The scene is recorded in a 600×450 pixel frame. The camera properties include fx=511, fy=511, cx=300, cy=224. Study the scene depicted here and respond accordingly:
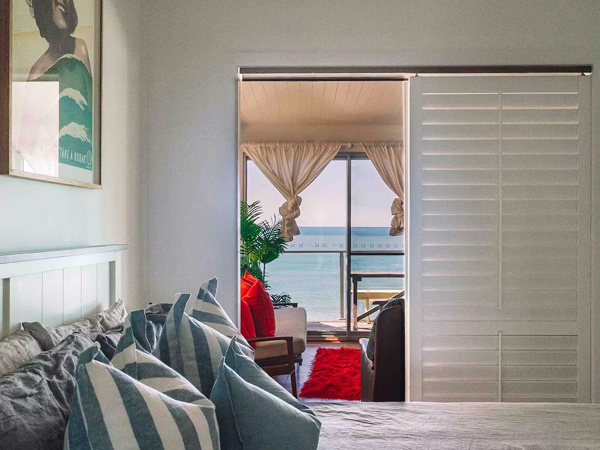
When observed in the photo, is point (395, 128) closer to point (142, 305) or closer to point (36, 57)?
point (142, 305)

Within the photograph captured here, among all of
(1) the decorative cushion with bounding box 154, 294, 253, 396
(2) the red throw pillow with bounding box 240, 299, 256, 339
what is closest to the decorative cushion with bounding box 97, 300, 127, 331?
(1) the decorative cushion with bounding box 154, 294, 253, 396

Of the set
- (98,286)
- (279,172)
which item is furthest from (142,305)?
(279,172)

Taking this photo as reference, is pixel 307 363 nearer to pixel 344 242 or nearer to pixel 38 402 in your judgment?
pixel 344 242

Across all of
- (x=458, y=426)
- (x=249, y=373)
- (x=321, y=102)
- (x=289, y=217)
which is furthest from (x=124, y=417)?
(x=289, y=217)

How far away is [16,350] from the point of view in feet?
3.78

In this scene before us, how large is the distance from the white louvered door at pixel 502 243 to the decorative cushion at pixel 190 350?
1.64 meters

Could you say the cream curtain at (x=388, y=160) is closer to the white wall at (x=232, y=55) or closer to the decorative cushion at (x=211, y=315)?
the white wall at (x=232, y=55)

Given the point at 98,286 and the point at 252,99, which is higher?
the point at 252,99

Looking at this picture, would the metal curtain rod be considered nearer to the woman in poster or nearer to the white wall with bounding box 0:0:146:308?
the white wall with bounding box 0:0:146:308

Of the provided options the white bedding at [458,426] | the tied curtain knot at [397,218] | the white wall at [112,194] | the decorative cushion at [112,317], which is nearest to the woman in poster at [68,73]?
the white wall at [112,194]

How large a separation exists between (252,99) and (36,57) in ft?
11.5

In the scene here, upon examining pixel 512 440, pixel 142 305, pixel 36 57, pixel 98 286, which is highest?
pixel 36 57

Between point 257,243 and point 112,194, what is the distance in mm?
3474

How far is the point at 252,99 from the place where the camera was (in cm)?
489
